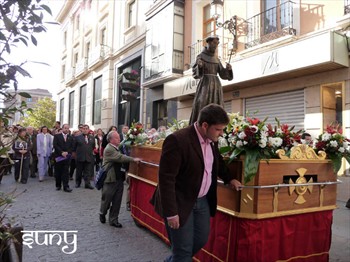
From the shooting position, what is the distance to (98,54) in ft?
72.7

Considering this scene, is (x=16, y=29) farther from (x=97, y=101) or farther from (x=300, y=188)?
(x=97, y=101)

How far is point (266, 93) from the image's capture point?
10289 millimetres

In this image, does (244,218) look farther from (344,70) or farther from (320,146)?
(344,70)

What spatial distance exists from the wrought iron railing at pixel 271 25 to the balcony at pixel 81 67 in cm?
1657

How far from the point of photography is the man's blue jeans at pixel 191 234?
2.82 meters

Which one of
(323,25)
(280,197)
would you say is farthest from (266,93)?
(280,197)

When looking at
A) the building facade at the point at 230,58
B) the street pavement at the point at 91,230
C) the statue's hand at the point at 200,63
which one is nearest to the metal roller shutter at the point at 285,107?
Result: the building facade at the point at 230,58

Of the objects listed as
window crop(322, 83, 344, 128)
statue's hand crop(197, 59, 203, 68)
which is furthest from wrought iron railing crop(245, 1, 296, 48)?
statue's hand crop(197, 59, 203, 68)

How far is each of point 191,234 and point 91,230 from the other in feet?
9.69

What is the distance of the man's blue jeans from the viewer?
2822 mm

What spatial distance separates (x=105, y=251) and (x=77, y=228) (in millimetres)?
1246

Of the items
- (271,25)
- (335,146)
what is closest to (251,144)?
(335,146)

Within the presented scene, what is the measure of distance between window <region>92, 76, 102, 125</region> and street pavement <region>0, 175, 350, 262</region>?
47.6 feet

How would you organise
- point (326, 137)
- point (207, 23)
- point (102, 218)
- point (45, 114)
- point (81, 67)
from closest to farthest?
point (326, 137)
point (102, 218)
point (207, 23)
point (81, 67)
point (45, 114)
